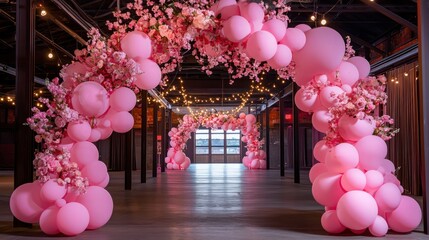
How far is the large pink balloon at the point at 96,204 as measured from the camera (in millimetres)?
5480

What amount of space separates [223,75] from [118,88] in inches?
483

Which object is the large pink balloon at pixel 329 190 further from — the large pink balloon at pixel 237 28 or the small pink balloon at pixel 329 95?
the large pink balloon at pixel 237 28

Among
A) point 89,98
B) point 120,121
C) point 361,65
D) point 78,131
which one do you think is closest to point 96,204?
point 78,131

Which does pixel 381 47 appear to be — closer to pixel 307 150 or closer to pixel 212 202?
pixel 212 202

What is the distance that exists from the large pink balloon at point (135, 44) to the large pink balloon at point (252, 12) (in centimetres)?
119

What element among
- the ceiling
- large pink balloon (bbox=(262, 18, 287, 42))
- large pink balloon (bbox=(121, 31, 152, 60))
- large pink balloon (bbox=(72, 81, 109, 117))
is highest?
the ceiling

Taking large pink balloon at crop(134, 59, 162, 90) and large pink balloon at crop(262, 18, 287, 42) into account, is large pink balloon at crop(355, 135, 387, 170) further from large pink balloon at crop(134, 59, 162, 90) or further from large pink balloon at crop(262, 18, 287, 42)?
large pink balloon at crop(134, 59, 162, 90)

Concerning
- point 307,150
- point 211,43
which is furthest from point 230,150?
point 211,43

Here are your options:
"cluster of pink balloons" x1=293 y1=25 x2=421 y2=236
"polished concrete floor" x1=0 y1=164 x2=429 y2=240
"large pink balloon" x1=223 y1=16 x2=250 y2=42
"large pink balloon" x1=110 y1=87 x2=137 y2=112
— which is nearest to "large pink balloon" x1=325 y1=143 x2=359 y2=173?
"cluster of pink balloons" x1=293 y1=25 x2=421 y2=236

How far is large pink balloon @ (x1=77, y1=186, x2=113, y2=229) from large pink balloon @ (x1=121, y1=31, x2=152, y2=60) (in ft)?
5.28

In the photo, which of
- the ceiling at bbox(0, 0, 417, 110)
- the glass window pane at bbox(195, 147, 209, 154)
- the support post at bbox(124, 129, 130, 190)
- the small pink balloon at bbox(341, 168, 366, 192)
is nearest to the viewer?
the small pink balloon at bbox(341, 168, 366, 192)

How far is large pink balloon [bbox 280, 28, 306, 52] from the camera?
5.75 metres

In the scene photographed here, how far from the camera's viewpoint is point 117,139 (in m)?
25.4

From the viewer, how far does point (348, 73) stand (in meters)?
5.86
